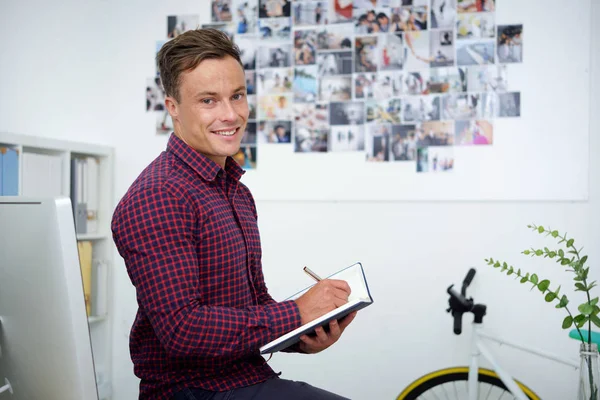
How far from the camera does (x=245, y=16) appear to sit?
9.64 feet

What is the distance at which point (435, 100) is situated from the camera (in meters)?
2.74

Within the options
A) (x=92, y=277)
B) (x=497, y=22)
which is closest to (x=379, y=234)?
(x=497, y=22)

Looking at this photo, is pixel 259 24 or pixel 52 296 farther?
pixel 259 24

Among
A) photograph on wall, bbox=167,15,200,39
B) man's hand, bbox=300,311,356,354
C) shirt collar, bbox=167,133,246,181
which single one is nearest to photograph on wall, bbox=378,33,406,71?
photograph on wall, bbox=167,15,200,39

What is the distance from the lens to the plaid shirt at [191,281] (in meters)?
1.15

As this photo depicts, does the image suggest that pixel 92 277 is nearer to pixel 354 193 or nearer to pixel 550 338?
pixel 354 193

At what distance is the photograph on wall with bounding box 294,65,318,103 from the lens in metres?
2.86

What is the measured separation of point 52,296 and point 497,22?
7.57 ft

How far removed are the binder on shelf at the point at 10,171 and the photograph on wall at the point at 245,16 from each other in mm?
1161

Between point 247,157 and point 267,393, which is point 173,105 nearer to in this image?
point 267,393

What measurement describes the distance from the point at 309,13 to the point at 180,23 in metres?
0.62

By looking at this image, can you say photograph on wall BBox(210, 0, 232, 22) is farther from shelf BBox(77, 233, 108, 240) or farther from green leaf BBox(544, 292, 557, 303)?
green leaf BBox(544, 292, 557, 303)

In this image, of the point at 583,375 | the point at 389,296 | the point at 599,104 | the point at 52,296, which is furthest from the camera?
the point at 389,296

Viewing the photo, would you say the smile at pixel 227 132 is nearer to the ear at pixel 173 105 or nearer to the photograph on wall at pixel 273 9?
the ear at pixel 173 105
